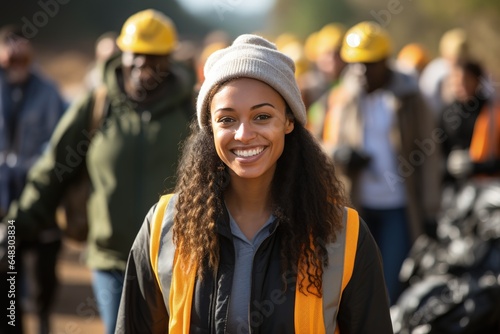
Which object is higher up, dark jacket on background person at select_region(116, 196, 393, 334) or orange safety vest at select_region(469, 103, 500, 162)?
orange safety vest at select_region(469, 103, 500, 162)

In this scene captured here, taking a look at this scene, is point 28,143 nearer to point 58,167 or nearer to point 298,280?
point 58,167

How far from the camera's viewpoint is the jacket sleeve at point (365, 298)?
3152mm

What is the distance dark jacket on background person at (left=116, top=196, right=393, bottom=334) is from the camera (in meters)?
3.10

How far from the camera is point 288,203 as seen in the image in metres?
3.26

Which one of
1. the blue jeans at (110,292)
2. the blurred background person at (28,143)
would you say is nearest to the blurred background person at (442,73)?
the blurred background person at (28,143)

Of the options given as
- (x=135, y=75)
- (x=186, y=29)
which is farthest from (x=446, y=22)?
(x=135, y=75)

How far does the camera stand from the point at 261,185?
3346 millimetres

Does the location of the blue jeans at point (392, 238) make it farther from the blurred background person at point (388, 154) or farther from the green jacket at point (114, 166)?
the green jacket at point (114, 166)

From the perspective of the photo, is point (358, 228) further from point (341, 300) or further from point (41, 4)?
point (41, 4)

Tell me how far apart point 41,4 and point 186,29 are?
13476 mm

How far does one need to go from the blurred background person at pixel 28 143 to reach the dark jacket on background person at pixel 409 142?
211 centimetres

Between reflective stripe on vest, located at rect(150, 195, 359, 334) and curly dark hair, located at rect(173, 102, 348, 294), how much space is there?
0.09 ft

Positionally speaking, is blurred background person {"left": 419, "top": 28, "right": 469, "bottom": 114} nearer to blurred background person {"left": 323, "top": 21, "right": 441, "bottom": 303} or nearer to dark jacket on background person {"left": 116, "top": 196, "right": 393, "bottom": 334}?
blurred background person {"left": 323, "top": 21, "right": 441, "bottom": 303}

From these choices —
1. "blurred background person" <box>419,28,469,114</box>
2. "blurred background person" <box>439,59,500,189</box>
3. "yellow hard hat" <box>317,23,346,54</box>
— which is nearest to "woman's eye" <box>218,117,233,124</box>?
"blurred background person" <box>439,59,500,189</box>
